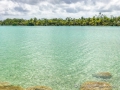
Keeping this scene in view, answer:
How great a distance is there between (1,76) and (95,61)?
13.5 metres

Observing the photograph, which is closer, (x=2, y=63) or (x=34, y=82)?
(x=34, y=82)

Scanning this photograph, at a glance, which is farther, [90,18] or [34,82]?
[90,18]

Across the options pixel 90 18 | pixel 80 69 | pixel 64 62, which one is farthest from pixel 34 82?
pixel 90 18

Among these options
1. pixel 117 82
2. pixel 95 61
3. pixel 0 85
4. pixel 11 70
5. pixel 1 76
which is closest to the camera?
pixel 0 85

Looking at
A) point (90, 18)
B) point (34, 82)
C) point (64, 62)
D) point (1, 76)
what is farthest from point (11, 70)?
point (90, 18)

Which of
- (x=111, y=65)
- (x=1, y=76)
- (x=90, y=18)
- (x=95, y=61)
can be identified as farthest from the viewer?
(x=90, y=18)

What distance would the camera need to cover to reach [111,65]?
26.2 meters

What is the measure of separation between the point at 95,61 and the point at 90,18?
163 meters

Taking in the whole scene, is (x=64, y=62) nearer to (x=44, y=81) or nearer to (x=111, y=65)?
(x=111, y=65)

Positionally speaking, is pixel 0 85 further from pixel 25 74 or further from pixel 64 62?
pixel 64 62

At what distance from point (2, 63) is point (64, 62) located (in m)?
8.33

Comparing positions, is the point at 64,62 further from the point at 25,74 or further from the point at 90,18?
the point at 90,18

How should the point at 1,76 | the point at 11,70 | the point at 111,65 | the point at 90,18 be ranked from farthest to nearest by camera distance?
the point at 90,18 → the point at 111,65 → the point at 11,70 → the point at 1,76

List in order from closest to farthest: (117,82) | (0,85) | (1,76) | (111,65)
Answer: (0,85)
(117,82)
(1,76)
(111,65)
